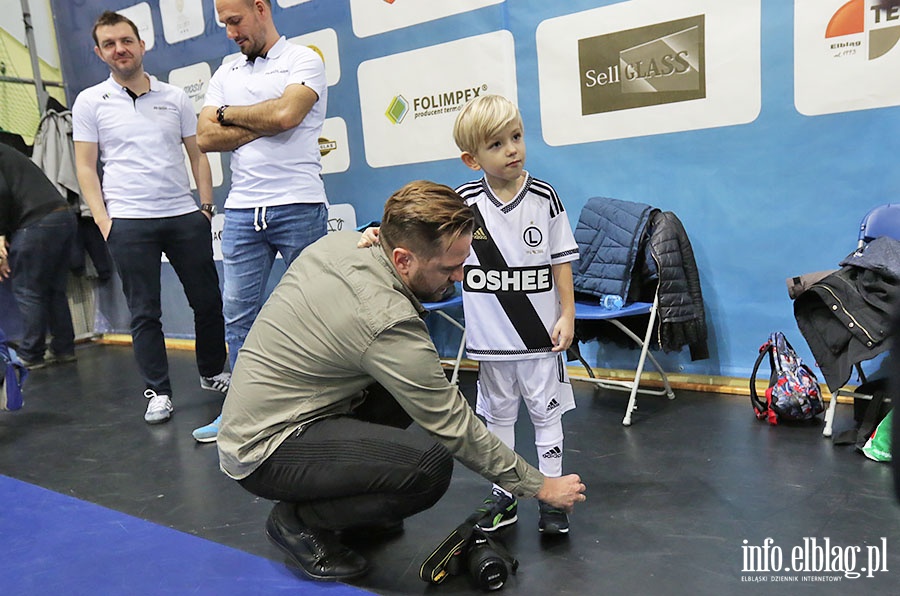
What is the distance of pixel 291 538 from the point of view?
1865 millimetres

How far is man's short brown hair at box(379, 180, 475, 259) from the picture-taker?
1571 mm

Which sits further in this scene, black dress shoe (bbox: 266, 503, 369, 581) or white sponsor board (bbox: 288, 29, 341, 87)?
white sponsor board (bbox: 288, 29, 341, 87)

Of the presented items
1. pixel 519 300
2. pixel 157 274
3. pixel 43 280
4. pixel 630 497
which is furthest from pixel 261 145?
pixel 43 280

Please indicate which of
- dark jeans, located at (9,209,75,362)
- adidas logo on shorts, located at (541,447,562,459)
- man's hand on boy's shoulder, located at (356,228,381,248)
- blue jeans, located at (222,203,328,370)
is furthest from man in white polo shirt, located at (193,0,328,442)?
dark jeans, located at (9,209,75,362)

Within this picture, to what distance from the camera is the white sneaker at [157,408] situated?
3.30 metres

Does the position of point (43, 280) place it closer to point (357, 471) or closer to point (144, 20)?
point (144, 20)

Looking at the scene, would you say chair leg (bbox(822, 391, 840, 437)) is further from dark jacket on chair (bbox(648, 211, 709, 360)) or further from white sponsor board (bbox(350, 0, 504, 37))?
white sponsor board (bbox(350, 0, 504, 37))

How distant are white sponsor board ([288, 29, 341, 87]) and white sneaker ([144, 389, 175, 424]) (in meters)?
2.01

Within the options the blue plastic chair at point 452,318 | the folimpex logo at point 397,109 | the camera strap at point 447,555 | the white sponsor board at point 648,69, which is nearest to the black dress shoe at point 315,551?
the camera strap at point 447,555

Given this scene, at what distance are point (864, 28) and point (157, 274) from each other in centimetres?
316

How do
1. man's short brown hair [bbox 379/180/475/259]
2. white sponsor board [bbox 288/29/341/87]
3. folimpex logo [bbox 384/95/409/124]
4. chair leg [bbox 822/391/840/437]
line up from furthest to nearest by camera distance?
white sponsor board [bbox 288/29/341/87]
folimpex logo [bbox 384/95/409/124]
chair leg [bbox 822/391/840/437]
man's short brown hair [bbox 379/180/475/259]

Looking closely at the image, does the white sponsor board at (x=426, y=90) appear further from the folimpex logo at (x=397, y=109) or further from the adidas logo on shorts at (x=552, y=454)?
the adidas logo on shorts at (x=552, y=454)

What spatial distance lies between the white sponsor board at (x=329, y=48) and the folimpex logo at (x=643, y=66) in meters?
1.51

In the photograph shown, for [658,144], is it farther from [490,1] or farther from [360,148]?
[360,148]
